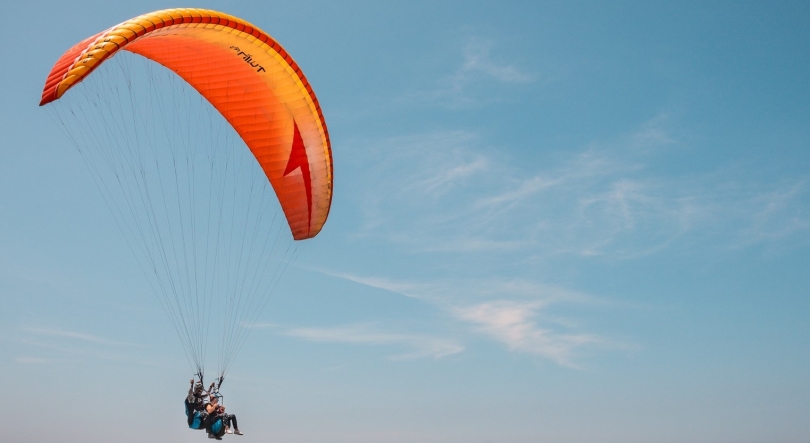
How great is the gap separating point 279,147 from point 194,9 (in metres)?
5.31

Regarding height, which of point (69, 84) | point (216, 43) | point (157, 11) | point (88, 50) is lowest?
point (69, 84)

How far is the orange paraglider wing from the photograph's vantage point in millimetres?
20484

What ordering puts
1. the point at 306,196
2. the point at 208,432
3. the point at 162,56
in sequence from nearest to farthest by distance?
1. the point at 208,432
2. the point at 162,56
3. the point at 306,196

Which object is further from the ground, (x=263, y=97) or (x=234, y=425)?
(x=263, y=97)

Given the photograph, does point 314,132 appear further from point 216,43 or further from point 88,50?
point 88,50

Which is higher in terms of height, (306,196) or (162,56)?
(162,56)

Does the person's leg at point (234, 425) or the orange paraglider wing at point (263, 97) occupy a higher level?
the orange paraglider wing at point (263, 97)

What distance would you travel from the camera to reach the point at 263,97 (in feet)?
73.0

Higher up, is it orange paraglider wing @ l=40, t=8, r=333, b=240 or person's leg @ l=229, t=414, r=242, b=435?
orange paraglider wing @ l=40, t=8, r=333, b=240

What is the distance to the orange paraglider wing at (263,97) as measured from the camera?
20484 millimetres

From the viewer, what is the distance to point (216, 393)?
20.4m

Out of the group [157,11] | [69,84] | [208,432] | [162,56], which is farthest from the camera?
[162,56]

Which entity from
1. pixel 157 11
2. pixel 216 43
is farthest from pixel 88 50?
pixel 216 43

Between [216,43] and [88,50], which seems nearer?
[88,50]
